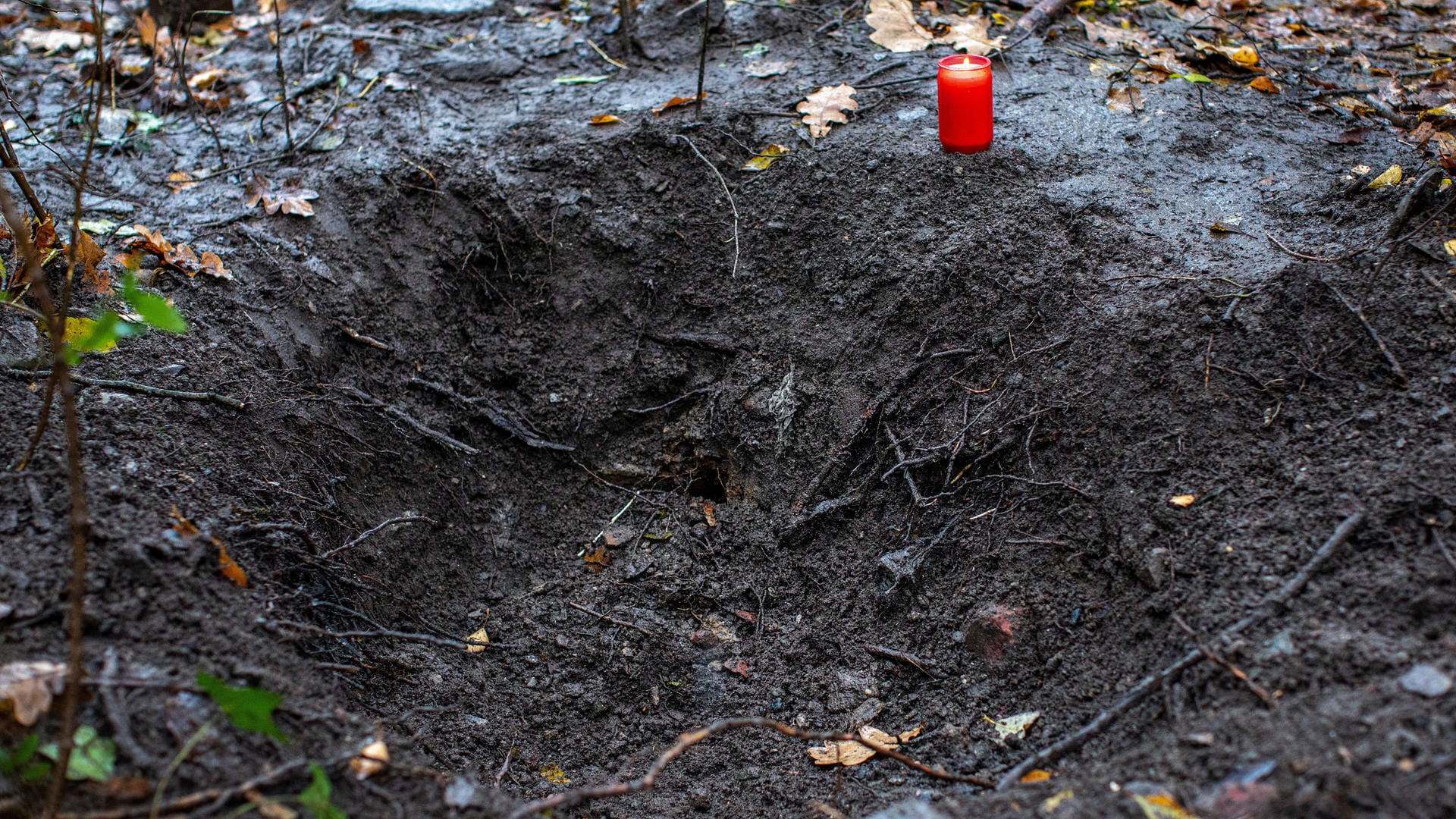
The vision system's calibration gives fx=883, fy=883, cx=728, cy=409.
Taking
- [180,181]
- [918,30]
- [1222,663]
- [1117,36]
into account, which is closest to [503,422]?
[180,181]

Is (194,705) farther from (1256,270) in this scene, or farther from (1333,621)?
(1256,270)

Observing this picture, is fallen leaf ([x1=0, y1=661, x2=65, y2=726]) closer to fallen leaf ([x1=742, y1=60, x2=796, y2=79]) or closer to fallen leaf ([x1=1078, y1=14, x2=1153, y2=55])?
fallen leaf ([x1=742, y1=60, x2=796, y2=79])

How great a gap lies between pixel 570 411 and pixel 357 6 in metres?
2.68

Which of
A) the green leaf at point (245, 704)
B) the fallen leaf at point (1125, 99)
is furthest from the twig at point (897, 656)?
the fallen leaf at point (1125, 99)

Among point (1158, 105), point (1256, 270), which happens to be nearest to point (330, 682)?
point (1256, 270)

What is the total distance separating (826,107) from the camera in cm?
352

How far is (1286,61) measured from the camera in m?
3.69

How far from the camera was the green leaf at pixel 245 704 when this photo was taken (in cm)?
157

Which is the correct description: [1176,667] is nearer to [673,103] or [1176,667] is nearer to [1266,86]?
[1266,86]

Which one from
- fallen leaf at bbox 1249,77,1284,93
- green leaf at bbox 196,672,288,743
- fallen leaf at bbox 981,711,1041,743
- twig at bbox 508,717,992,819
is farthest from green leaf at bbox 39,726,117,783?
fallen leaf at bbox 1249,77,1284,93

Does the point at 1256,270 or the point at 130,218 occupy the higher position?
the point at 130,218

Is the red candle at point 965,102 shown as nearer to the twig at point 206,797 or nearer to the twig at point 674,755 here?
the twig at point 674,755

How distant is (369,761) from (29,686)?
24.2 inches

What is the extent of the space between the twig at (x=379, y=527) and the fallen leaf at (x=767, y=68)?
2.33m
